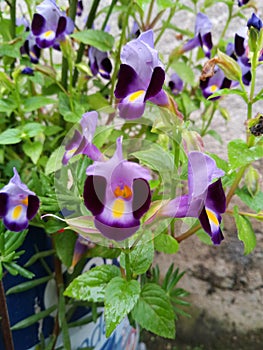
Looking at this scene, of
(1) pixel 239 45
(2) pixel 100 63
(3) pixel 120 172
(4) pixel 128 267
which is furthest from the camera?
(2) pixel 100 63

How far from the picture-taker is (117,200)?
334mm

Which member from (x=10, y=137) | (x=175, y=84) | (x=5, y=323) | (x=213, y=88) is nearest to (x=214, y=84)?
(x=213, y=88)

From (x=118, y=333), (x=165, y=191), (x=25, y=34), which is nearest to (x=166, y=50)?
(x=25, y=34)

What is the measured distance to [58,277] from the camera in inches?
23.0

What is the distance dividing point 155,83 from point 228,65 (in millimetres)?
A: 106

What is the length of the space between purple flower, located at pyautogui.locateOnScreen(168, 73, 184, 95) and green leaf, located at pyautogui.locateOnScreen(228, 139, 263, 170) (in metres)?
0.28

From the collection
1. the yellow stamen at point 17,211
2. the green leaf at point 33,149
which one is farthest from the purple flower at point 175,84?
the yellow stamen at point 17,211

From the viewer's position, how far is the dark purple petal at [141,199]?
1.08 feet

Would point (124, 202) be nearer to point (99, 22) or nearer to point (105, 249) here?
point (105, 249)

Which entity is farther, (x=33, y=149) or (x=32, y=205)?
(x=33, y=149)

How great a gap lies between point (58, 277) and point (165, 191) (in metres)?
0.26

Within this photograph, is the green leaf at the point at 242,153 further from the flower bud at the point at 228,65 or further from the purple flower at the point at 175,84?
the purple flower at the point at 175,84

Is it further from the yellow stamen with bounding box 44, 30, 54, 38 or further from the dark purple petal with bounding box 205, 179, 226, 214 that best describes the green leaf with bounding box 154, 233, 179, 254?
the yellow stamen with bounding box 44, 30, 54, 38

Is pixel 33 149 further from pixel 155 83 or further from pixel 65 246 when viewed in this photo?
pixel 155 83
